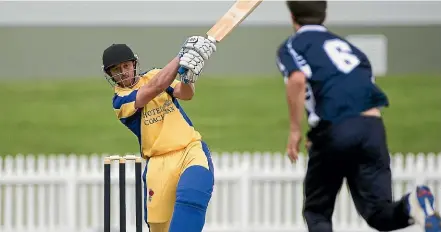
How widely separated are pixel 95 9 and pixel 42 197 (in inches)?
187

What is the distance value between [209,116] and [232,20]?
23.9 ft

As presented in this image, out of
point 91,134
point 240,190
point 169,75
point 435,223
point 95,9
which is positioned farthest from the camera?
point 95,9

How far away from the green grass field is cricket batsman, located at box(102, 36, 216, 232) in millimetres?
6162

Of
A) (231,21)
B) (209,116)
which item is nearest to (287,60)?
(231,21)

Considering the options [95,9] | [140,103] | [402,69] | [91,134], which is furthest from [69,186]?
[402,69]

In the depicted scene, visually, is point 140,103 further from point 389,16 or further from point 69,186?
point 389,16

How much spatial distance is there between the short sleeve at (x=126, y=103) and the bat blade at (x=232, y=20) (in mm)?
628

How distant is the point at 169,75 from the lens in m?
5.55

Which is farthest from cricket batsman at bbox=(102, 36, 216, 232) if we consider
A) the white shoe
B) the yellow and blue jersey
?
the white shoe

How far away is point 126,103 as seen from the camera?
5.82 meters

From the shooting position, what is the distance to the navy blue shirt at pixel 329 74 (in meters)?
4.70

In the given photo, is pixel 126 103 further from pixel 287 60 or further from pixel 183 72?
pixel 287 60

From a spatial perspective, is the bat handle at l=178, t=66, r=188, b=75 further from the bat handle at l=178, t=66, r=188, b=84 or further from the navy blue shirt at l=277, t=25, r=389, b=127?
the navy blue shirt at l=277, t=25, r=389, b=127

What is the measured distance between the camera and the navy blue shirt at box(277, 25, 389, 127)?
4.70m
